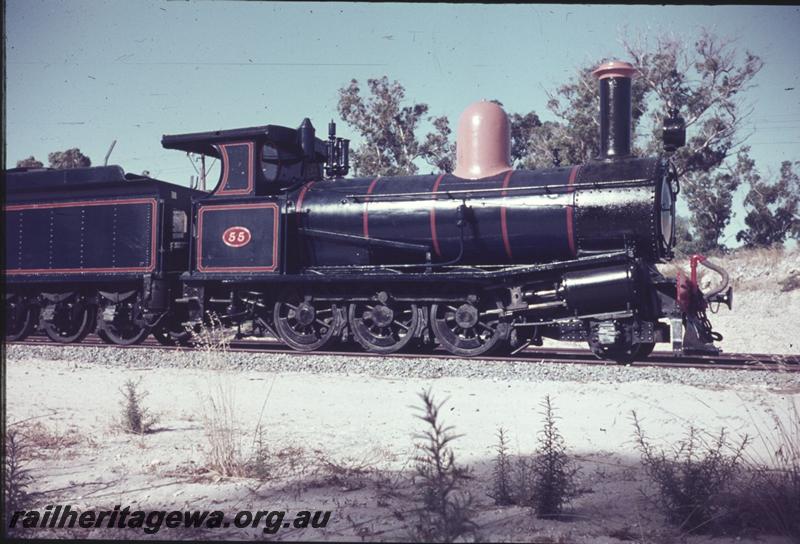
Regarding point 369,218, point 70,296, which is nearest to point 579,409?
point 369,218

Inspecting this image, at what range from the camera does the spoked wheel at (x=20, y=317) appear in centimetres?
1271

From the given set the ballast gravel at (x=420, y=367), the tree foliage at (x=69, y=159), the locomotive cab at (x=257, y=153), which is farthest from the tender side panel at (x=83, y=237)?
the tree foliage at (x=69, y=159)

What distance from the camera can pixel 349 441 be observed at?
5348mm

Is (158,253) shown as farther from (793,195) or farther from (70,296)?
(793,195)

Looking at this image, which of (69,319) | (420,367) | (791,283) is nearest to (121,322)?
(69,319)

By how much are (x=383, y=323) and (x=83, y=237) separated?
19.5 ft

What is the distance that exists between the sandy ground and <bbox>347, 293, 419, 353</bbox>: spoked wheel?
171cm

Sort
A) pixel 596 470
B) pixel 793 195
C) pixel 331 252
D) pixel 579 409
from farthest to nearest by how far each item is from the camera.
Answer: pixel 793 195 → pixel 331 252 → pixel 579 409 → pixel 596 470

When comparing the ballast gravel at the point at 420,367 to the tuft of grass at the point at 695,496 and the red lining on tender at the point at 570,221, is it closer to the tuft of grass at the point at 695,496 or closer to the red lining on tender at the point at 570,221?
the red lining on tender at the point at 570,221

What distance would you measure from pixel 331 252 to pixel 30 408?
199 inches

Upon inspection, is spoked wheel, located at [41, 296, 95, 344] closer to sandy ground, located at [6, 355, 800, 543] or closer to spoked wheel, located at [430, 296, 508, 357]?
sandy ground, located at [6, 355, 800, 543]

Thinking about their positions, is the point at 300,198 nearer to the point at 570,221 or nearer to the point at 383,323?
the point at 383,323

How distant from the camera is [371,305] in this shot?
33.8 feet

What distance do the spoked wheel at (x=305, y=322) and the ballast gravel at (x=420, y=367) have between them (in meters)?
0.81
